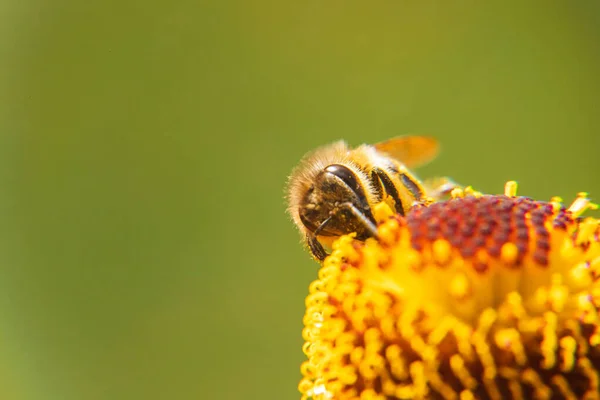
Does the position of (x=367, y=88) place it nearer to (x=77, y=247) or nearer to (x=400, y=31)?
(x=400, y=31)

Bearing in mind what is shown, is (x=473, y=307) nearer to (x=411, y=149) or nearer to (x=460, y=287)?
(x=460, y=287)

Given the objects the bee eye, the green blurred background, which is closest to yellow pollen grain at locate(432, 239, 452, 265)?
the bee eye

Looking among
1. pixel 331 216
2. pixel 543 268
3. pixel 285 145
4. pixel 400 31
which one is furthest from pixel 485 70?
pixel 543 268

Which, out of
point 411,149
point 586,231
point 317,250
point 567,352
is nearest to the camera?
point 567,352

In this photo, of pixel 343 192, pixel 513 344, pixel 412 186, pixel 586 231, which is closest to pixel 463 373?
pixel 513 344

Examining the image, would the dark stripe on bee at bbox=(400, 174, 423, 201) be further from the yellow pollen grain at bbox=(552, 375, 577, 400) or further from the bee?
the yellow pollen grain at bbox=(552, 375, 577, 400)

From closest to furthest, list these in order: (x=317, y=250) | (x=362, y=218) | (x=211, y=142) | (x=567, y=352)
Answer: (x=567, y=352), (x=362, y=218), (x=317, y=250), (x=211, y=142)

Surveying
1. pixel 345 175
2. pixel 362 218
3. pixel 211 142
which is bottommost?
pixel 362 218
